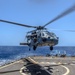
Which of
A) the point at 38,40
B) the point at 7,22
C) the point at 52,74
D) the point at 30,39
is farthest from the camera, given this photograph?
the point at 30,39

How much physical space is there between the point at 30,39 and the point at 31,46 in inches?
59.4

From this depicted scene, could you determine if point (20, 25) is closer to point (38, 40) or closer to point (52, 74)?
point (38, 40)

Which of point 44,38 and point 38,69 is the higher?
point 44,38

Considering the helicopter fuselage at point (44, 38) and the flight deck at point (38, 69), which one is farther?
the flight deck at point (38, 69)

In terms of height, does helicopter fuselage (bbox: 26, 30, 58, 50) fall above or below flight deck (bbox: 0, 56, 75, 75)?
above

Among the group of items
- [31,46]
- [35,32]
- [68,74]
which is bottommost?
[68,74]

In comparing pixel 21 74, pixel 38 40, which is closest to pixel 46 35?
pixel 38 40

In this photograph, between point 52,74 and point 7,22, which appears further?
point 52,74

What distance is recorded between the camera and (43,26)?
3600cm

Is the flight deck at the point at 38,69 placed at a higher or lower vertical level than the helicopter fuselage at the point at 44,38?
lower

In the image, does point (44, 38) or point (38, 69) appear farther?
point (38, 69)

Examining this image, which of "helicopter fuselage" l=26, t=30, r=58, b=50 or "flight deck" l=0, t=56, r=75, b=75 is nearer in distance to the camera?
"helicopter fuselage" l=26, t=30, r=58, b=50

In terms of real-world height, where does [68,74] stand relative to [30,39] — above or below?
below

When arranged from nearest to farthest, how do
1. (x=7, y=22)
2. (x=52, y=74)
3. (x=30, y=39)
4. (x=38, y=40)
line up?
(x=7, y=22)
(x=52, y=74)
(x=38, y=40)
(x=30, y=39)
